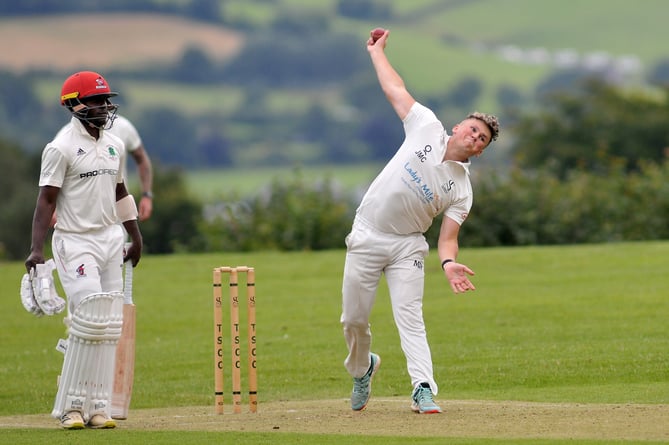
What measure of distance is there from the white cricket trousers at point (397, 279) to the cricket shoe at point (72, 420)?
183 centimetres

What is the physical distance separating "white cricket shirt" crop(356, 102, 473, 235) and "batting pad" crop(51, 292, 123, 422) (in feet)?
5.73

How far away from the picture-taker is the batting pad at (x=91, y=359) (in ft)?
27.3

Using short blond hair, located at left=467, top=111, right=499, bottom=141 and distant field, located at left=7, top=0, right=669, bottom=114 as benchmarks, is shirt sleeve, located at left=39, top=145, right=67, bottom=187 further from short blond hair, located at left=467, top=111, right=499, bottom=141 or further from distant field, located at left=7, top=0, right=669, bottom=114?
distant field, located at left=7, top=0, right=669, bottom=114

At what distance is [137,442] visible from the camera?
764cm

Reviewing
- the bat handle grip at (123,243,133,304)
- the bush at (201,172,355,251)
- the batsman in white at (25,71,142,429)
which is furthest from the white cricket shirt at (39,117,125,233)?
the bush at (201,172,355,251)

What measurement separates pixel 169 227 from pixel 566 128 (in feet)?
78.1

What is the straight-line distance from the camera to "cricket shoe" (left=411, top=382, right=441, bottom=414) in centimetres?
844

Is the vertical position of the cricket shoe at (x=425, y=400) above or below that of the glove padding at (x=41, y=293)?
below

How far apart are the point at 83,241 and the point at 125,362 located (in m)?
1.09

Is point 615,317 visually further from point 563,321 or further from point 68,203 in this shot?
point 68,203

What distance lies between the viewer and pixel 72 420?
8406 mm

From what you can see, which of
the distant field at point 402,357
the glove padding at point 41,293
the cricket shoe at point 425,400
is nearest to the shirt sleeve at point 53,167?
the glove padding at point 41,293

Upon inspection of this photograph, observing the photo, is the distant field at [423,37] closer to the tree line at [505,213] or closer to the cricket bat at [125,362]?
the tree line at [505,213]

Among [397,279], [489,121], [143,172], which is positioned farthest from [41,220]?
[143,172]
